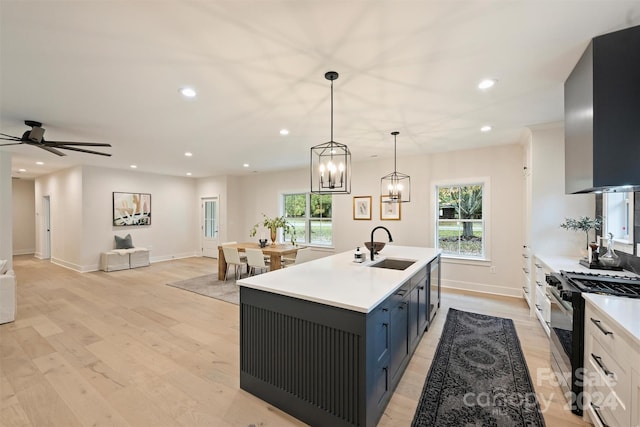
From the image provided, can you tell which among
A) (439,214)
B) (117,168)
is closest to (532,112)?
(439,214)

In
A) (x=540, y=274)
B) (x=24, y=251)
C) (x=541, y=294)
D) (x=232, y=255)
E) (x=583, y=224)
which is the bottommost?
(x=24, y=251)

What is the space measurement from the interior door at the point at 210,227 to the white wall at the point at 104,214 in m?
0.37

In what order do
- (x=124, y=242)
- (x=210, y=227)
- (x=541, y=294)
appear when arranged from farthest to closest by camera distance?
(x=210, y=227), (x=124, y=242), (x=541, y=294)

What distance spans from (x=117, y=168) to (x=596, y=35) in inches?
351

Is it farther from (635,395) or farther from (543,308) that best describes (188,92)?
(543,308)

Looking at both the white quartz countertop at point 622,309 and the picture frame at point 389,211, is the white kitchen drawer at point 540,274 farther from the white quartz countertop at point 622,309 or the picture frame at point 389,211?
the picture frame at point 389,211

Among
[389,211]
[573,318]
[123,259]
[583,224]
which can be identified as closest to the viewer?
[573,318]

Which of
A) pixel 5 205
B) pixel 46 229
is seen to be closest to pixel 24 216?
pixel 46 229

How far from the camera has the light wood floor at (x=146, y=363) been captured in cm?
195

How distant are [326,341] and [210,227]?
315 inches

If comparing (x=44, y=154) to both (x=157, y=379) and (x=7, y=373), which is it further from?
(x=157, y=379)

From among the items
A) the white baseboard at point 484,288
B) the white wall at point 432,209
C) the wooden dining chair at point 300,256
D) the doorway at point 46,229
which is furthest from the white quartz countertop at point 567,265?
the doorway at point 46,229

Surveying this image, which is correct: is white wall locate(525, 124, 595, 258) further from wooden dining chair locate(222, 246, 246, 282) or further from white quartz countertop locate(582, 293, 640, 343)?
wooden dining chair locate(222, 246, 246, 282)

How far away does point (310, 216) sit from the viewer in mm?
7355
